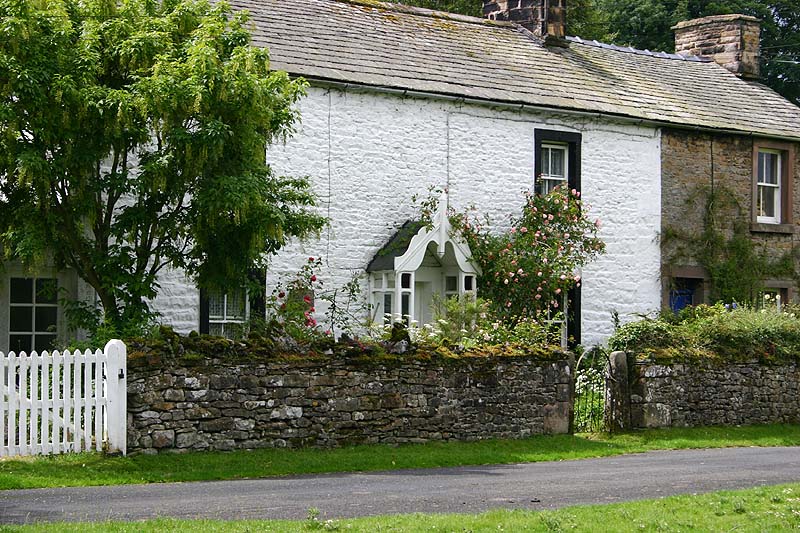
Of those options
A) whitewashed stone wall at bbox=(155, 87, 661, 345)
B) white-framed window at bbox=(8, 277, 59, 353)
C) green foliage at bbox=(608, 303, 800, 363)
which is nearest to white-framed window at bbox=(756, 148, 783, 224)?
whitewashed stone wall at bbox=(155, 87, 661, 345)

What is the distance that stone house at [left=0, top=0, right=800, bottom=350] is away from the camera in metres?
21.0

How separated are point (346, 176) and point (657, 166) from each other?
7.34 meters

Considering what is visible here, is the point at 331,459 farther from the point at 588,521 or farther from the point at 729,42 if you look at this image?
the point at 729,42

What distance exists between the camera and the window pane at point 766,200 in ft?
87.8

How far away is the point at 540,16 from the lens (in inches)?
1062

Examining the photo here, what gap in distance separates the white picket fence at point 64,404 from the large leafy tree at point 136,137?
1967mm

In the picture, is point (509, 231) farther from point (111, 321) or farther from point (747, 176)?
point (111, 321)

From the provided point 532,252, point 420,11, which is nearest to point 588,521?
point 532,252

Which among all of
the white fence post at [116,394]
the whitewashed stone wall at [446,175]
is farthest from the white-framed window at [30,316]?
the white fence post at [116,394]

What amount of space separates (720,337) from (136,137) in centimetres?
1009

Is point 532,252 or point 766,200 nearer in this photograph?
point 532,252

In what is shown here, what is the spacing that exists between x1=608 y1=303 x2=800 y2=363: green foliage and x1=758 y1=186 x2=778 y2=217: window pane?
605 centimetres

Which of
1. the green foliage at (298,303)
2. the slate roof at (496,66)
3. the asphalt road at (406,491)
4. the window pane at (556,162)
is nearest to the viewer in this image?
the asphalt road at (406,491)

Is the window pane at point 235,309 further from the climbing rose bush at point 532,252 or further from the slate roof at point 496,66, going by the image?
the climbing rose bush at point 532,252
